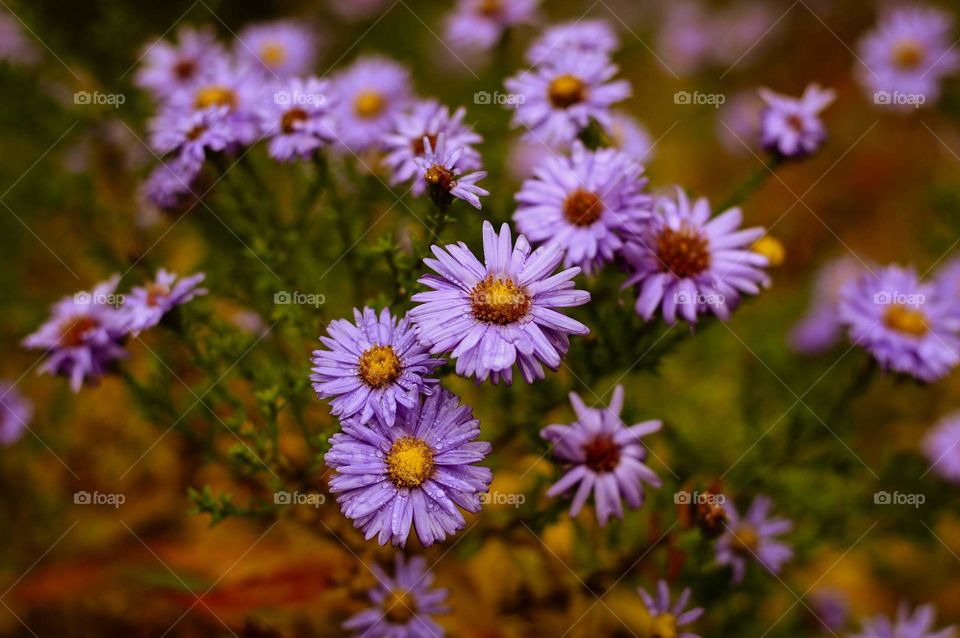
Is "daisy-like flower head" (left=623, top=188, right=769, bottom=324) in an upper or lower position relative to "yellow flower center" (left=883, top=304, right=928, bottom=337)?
lower

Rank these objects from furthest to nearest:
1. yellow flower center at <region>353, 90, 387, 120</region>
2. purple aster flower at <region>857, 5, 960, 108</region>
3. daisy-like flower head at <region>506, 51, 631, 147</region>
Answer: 1. purple aster flower at <region>857, 5, 960, 108</region>
2. yellow flower center at <region>353, 90, 387, 120</region>
3. daisy-like flower head at <region>506, 51, 631, 147</region>

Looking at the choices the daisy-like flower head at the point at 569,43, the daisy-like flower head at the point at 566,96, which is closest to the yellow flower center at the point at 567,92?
the daisy-like flower head at the point at 566,96

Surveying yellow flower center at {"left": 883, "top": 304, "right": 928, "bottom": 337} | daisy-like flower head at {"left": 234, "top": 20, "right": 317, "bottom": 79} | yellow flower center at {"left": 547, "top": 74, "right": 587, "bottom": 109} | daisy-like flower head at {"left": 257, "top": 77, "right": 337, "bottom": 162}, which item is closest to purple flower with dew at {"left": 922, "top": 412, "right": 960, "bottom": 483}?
yellow flower center at {"left": 883, "top": 304, "right": 928, "bottom": 337}

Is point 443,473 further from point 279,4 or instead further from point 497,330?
point 279,4

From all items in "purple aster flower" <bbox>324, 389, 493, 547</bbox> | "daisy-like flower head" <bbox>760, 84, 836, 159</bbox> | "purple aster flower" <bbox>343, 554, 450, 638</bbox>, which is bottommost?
"purple aster flower" <bbox>343, 554, 450, 638</bbox>

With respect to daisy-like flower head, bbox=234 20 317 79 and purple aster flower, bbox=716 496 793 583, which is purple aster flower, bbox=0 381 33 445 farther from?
purple aster flower, bbox=716 496 793 583

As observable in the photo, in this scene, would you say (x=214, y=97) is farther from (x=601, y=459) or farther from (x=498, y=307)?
(x=601, y=459)

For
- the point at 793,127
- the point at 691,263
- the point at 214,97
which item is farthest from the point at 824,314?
the point at 214,97

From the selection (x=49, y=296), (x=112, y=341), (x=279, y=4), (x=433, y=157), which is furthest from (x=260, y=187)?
(x=279, y=4)

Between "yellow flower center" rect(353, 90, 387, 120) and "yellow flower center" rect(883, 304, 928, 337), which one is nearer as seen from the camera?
"yellow flower center" rect(883, 304, 928, 337)
